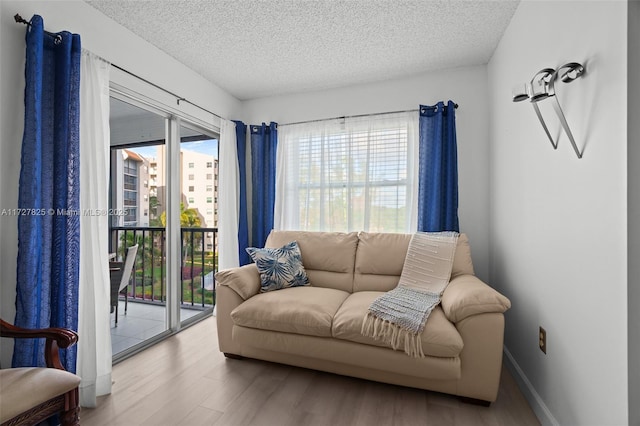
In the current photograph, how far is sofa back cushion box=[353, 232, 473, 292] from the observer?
252 centimetres

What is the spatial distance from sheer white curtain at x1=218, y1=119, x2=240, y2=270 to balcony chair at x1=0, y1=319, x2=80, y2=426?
179 centimetres

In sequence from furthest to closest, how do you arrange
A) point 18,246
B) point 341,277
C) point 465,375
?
1. point 341,277
2. point 465,375
3. point 18,246

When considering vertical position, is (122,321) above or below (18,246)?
below

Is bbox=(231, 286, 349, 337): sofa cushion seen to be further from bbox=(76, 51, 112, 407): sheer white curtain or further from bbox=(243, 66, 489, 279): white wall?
bbox=(243, 66, 489, 279): white wall

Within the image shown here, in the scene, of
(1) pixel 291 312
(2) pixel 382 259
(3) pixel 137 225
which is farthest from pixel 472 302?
(3) pixel 137 225

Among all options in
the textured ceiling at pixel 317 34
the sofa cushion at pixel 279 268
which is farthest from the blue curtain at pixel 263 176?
the sofa cushion at pixel 279 268

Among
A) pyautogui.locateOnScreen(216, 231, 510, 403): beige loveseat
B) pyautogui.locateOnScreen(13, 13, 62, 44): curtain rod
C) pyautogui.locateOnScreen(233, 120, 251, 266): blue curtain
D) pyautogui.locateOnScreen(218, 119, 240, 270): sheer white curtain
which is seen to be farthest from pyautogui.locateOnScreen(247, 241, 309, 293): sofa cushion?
pyautogui.locateOnScreen(13, 13, 62, 44): curtain rod

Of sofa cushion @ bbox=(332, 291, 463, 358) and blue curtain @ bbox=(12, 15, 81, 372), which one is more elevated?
blue curtain @ bbox=(12, 15, 81, 372)

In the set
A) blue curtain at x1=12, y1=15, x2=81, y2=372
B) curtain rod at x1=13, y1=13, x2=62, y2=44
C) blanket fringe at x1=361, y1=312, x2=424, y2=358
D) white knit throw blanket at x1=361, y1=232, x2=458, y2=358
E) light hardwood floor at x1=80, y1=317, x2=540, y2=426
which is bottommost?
light hardwood floor at x1=80, y1=317, x2=540, y2=426

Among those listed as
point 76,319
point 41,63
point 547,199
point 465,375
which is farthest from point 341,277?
point 41,63

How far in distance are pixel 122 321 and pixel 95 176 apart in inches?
62.6

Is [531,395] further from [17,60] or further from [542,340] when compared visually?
[17,60]

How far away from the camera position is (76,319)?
1734mm

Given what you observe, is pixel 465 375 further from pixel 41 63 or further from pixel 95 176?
pixel 41 63
